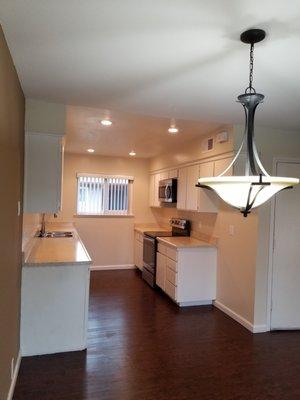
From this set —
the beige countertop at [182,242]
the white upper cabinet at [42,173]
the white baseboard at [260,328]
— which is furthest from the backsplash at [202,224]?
the white upper cabinet at [42,173]

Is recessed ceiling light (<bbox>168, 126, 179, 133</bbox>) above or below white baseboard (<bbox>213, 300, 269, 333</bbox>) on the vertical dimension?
above

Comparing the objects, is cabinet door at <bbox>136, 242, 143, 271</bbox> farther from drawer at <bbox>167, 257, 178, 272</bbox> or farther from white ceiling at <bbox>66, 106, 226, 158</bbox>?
white ceiling at <bbox>66, 106, 226, 158</bbox>

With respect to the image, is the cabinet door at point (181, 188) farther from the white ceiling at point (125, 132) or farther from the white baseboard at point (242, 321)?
the white baseboard at point (242, 321)

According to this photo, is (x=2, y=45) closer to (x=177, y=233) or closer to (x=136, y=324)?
(x=136, y=324)

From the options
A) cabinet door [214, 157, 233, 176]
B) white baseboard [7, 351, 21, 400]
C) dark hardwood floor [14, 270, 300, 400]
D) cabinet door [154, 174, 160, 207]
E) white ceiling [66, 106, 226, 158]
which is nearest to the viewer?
white baseboard [7, 351, 21, 400]

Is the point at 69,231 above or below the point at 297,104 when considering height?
below

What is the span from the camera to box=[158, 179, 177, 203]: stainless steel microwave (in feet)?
17.3

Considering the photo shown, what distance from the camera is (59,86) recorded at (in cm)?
248

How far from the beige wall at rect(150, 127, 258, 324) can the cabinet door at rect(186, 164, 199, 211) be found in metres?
0.17

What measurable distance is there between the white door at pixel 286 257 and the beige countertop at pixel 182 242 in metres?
1.02

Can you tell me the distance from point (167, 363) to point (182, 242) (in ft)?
6.70

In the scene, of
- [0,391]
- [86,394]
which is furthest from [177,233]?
[0,391]

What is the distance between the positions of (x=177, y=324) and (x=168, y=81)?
112 inches

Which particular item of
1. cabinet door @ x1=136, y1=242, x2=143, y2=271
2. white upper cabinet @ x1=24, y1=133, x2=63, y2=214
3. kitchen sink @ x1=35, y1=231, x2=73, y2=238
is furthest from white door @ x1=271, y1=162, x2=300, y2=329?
kitchen sink @ x1=35, y1=231, x2=73, y2=238
